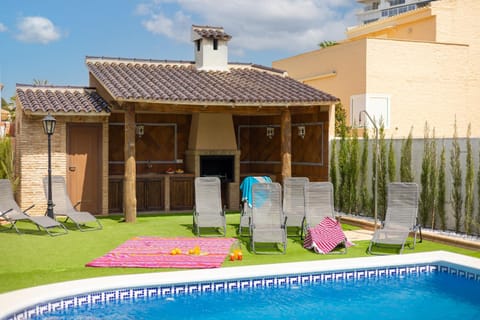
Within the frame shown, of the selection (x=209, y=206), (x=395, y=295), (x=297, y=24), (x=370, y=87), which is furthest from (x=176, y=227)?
(x=297, y=24)

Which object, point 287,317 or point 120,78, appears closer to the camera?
point 287,317

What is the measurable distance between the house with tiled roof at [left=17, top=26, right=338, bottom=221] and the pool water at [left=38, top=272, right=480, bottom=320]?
23.2 feet

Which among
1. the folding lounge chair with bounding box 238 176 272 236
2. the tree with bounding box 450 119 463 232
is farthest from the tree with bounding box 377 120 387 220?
the folding lounge chair with bounding box 238 176 272 236

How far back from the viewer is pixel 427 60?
76.7 ft

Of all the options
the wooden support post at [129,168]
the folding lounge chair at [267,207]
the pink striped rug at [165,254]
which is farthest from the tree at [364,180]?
the wooden support post at [129,168]

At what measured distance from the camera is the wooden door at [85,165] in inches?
645

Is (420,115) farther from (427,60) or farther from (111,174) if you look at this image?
(111,174)

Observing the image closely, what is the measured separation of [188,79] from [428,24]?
14779 mm

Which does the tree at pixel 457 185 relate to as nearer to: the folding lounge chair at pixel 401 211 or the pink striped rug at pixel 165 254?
the folding lounge chair at pixel 401 211

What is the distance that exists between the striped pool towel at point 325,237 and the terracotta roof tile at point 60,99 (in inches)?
297

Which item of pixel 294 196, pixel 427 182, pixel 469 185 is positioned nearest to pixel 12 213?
pixel 294 196

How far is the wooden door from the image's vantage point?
16375 mm

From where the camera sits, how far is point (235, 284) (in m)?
9.06

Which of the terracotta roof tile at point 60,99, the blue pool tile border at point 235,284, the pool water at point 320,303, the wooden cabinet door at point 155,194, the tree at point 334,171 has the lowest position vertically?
the pool water at point 320,303
